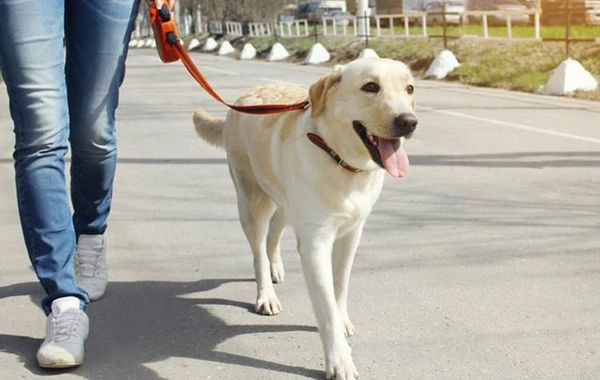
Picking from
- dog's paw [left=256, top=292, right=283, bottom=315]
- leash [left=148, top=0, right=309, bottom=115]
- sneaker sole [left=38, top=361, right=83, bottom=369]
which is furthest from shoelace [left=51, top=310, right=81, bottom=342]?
leash [left=148, top=0, right=309, bottom=115]

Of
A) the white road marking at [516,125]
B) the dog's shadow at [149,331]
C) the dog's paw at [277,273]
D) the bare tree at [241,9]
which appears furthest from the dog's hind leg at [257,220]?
the bare tree at [241,9]

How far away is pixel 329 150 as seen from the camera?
3.41m

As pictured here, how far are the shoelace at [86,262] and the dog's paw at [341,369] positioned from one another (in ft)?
5.10

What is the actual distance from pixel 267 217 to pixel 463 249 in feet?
4.57

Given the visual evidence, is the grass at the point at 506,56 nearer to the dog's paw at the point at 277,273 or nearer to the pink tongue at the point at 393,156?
the dog's paw at the point at 277,273

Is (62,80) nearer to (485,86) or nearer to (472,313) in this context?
(472,313)

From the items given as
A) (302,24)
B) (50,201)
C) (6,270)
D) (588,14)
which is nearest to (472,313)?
(50,201)

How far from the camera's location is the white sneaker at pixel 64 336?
11.0 ft

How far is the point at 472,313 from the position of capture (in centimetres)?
398

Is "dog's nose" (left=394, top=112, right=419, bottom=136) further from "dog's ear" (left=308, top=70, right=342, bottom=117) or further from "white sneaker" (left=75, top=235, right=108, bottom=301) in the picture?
"white sneaker" (left=75, top=235, right=108, bottom=301)

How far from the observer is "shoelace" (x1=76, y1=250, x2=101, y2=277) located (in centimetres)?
430

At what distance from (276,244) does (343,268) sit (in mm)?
789

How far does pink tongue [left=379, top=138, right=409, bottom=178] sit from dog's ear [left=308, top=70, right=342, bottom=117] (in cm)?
28

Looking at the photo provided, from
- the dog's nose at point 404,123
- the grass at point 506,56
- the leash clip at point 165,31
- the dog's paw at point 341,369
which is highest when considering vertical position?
the leash clip at point 165,31
